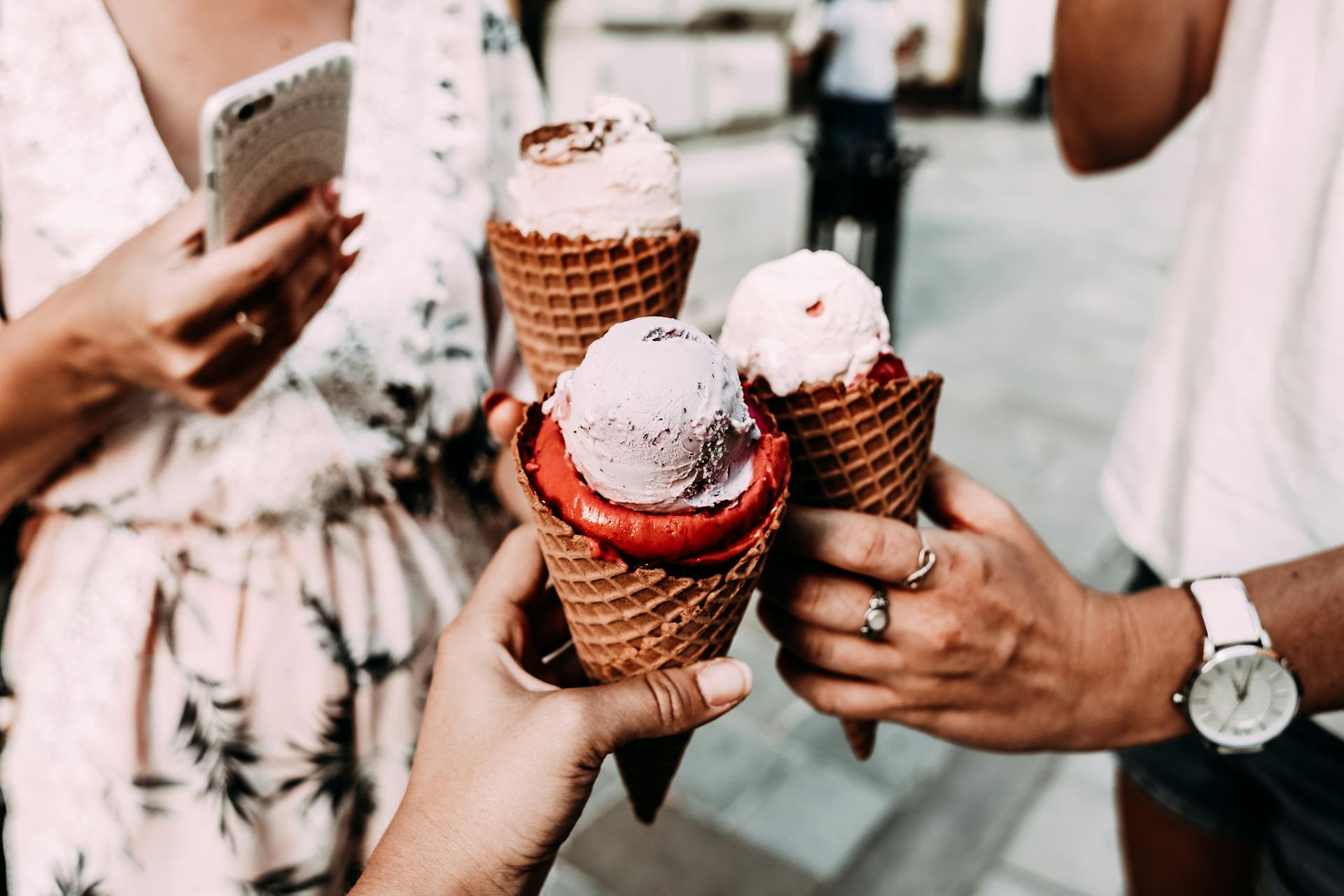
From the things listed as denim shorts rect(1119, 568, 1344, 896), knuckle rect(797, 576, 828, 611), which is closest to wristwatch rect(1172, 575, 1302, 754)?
denim shorts rect(1119, 568, 1344, 896)

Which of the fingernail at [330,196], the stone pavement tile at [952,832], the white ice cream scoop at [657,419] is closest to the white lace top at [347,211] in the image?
the fingernail at [330,196]

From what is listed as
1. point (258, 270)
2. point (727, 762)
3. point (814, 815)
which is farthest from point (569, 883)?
point (258, 270)

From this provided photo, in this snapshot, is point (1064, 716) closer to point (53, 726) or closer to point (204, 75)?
point (53, 726)

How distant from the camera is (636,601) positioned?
1062 millimetres

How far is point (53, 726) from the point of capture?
1308mm

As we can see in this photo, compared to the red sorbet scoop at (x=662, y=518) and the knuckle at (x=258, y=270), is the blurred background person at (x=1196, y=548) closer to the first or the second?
the red sorbet scoop at (x=662, y=518)

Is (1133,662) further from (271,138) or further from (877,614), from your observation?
(271,138)

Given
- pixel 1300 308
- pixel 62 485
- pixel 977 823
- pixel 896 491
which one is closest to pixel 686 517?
pixel 896 491

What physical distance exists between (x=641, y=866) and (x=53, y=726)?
176 cm

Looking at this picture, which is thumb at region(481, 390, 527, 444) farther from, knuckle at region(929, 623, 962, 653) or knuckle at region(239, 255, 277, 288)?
knuckle at region(929, 623, 962, 653)

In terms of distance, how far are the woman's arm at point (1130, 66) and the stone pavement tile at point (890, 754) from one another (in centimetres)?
200

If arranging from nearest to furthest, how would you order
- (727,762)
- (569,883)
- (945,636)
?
(945,636) < (569,883) < (727,762)

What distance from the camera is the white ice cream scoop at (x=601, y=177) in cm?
142

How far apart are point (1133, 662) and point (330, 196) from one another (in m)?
1.43
